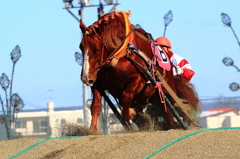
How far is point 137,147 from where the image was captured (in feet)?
19.0

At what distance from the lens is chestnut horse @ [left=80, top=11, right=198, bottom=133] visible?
696 cm

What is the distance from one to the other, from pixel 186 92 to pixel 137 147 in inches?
132

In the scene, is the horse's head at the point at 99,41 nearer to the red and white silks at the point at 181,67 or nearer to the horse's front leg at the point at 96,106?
the horse's front leg at the point at 96,106

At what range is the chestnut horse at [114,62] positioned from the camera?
6.96 metres

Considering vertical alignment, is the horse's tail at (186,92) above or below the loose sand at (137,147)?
above

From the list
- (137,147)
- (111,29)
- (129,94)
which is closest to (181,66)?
(129,94)

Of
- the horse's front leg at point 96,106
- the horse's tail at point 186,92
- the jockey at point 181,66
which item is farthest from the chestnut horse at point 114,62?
the jockey at point 181,66

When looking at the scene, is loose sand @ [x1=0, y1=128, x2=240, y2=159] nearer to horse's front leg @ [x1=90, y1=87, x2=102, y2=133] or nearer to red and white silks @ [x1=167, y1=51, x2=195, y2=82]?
horse's front leg @ [x1=90, y1=87, x2=102, y2=133]

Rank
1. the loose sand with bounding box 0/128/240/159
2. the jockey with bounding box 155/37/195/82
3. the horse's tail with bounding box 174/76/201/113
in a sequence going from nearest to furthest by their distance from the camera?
the loose sand with bounding box 0/128/240/159, the horse's tail with bounding box 174/76/201/113, the jockey with bounding box 155/37/195/82

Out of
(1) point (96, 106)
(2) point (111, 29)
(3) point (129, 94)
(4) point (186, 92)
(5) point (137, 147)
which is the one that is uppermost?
(2) point (111, 29)

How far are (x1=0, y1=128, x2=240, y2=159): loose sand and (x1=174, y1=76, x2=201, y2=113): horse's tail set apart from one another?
2.67 meters

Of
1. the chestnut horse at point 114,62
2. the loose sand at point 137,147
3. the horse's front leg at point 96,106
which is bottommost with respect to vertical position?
the loose sand at point 137,147

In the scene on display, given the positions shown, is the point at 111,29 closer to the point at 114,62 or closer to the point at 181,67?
the point at 114,62

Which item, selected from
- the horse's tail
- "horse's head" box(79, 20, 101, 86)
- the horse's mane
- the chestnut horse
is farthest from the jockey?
"horse's head" box(79, 20, 101, 86)
